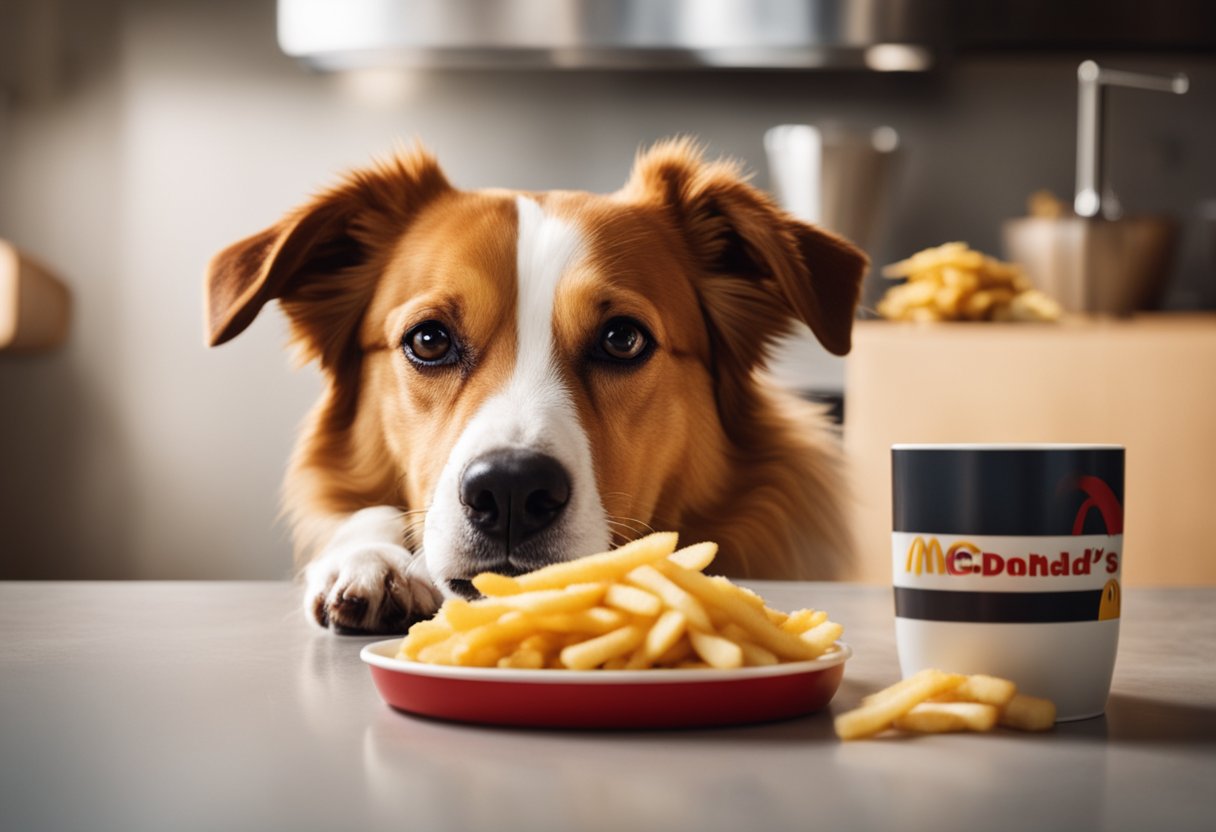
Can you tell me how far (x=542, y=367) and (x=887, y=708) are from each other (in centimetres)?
83

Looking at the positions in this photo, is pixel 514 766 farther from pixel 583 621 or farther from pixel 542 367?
pixel 542 367

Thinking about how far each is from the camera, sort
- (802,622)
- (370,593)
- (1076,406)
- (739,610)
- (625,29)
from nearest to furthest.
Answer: (739,610), (802,622), (370,593), (1076,406), (625,29)

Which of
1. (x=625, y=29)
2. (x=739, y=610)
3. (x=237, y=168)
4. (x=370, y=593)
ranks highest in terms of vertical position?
(x=625, y=29)

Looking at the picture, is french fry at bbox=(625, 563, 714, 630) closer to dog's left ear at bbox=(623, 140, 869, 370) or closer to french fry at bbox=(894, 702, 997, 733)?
french fry at bbox=(894, 702, 997, 733)

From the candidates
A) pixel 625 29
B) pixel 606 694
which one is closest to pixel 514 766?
pixel 606 694

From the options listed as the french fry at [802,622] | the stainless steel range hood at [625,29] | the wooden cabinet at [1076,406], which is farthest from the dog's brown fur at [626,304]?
the stainless steel range hood at [625,29]

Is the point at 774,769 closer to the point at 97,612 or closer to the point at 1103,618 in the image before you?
the point at 1103,618

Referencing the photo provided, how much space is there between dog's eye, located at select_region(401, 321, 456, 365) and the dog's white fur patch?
9 cm

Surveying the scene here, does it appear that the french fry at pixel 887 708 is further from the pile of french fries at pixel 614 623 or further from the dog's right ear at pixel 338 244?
the dog's right ear at pixel 338 244

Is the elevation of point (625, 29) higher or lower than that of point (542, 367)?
higher

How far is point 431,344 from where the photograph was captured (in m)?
1.49

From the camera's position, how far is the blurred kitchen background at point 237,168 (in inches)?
148

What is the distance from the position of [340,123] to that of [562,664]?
342 cm

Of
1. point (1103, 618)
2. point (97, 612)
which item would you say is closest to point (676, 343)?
point (97, 612)
